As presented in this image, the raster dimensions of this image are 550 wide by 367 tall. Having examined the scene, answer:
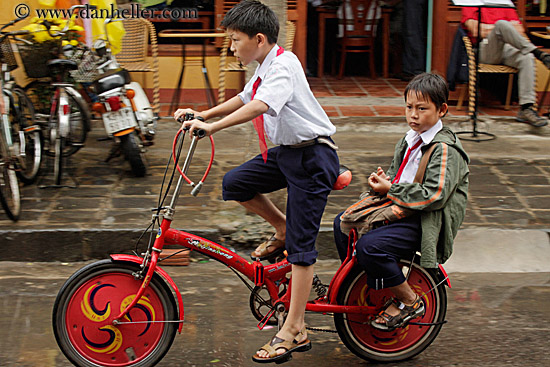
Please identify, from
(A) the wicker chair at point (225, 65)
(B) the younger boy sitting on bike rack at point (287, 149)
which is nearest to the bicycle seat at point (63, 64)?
(A) the wicker chair at point (225, 65)

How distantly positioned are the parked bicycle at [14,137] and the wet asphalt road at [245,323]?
733 millimetres

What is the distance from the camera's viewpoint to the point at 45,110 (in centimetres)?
702

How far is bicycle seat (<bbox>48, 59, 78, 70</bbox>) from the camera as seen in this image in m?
6.30

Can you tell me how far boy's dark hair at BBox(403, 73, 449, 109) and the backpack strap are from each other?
222 millimetres

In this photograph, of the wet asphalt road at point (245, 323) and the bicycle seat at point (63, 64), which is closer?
the wet asphalt road at point (245, 323)

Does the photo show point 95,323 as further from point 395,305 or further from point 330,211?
point 330,211

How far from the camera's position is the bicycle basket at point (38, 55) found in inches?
259

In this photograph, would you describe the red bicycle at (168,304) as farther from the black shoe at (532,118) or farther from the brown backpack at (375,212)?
the black shoe at (532,118)

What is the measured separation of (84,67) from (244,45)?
12.4 ft

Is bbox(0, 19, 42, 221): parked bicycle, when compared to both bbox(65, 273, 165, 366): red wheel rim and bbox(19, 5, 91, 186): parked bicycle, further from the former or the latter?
bbox(65, 273, 165, 366): red wheel rim

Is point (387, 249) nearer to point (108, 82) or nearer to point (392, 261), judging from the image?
point (392, 261)

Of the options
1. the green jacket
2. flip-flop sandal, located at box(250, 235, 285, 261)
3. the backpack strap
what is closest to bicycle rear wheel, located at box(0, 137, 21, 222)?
flip-flop sandal, located at box(250, 235, 285, 261)

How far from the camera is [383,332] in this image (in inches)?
149

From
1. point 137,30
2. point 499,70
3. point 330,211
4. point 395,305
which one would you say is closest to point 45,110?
point 137,30
